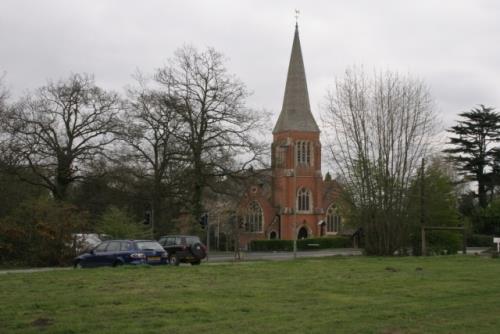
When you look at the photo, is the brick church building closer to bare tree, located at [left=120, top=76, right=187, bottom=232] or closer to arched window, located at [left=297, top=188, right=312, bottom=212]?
arched window, located at [left=297, top=188, right=312, bottom=212]

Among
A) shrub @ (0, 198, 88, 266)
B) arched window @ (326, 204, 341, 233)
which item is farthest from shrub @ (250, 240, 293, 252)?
shrub @ (0, 198, 88, 266)

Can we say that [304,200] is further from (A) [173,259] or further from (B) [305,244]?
(A) [173,259]

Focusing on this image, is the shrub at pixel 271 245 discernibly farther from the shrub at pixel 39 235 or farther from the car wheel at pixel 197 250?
the shrub at pixel 39 235

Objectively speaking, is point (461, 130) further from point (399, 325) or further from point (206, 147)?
point (399, 325)

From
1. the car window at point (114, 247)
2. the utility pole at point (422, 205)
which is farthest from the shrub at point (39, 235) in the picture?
the utility pole at point (422, 205)

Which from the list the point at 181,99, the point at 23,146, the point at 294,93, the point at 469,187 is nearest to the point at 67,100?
the point at 23,146

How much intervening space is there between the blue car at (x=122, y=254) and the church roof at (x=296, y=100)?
188 feet

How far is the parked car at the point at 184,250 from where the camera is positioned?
32250 mm

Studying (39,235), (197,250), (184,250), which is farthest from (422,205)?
(39,235)

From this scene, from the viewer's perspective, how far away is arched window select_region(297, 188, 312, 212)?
84.5 m

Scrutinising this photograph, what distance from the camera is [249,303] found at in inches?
536

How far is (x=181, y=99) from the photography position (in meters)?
49.4

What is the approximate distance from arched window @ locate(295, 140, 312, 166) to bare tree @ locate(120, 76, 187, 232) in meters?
36.8

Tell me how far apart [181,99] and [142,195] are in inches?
301
